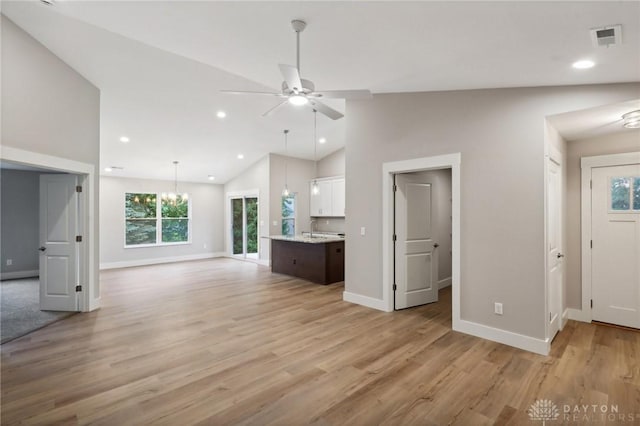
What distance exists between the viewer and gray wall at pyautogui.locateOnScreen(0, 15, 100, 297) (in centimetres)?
323

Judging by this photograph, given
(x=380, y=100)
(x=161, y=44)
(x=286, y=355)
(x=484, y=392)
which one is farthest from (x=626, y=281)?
(x=161, y=44)

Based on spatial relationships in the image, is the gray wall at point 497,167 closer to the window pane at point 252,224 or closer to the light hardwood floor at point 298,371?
the light hardwood floor at point 298,371

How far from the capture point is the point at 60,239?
444 centimetres

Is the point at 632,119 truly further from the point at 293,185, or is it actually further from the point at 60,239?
the point at 60,239

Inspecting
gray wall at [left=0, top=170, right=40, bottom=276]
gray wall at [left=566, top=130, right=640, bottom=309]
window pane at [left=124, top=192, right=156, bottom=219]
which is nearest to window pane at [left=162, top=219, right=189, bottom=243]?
window pane at [left=124, top=192, right=156, bottom=219]

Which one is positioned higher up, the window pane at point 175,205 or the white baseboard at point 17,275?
the window pane at point 175,205

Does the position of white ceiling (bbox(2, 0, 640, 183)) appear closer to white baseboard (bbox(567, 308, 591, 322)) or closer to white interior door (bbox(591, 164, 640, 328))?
white interior door (bbox(591, 164, 640, 328))

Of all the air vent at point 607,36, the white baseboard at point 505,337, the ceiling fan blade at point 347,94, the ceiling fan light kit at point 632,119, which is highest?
the air vent at point 607,36

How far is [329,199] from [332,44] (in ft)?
18.6

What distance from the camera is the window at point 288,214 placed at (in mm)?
8531

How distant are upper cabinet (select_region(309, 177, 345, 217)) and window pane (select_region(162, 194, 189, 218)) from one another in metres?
3.99

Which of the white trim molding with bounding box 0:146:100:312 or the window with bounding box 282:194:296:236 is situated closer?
the white trim molding with bounding box 0:146:100:312

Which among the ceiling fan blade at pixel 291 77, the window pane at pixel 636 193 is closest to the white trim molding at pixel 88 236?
the ceiling fan blade at pixel 291 77

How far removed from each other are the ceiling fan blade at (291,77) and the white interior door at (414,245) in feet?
7.80
